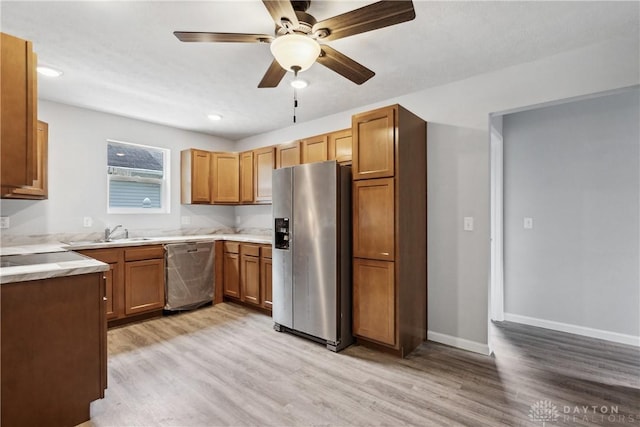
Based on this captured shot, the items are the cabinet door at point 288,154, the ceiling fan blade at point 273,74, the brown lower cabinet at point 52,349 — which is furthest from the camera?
the cabinet door at point 288,154

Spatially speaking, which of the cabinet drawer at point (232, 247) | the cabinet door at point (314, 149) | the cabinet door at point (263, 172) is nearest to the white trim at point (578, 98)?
the cabinet door at point (314, 149)

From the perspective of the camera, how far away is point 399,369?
96.8 inches

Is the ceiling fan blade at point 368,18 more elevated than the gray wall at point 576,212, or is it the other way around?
the ceiling fan blade at point 368,18

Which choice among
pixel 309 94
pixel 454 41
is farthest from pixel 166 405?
pixel 454 41

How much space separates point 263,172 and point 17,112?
2.92 metres

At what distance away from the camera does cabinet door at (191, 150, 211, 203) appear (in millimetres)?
→ 4434

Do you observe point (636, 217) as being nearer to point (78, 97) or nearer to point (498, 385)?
point (498, 385)

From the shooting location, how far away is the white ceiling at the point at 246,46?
75.2 inches

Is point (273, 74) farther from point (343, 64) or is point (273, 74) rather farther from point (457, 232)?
point (457, 232)

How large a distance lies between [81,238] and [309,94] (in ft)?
10.2

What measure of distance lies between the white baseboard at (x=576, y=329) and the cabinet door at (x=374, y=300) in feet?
6.17

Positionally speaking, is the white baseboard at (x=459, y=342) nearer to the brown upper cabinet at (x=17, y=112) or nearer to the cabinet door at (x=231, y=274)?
the cabinet door at (x=231, y=274)

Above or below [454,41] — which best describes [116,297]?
below

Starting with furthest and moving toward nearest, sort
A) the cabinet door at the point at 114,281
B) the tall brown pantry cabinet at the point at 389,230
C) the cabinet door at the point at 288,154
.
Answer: the cabinet door at the point at 288,154
the cabinet door at the point at 114,281
the tall brown pantry cabinet at the point at 389,230
